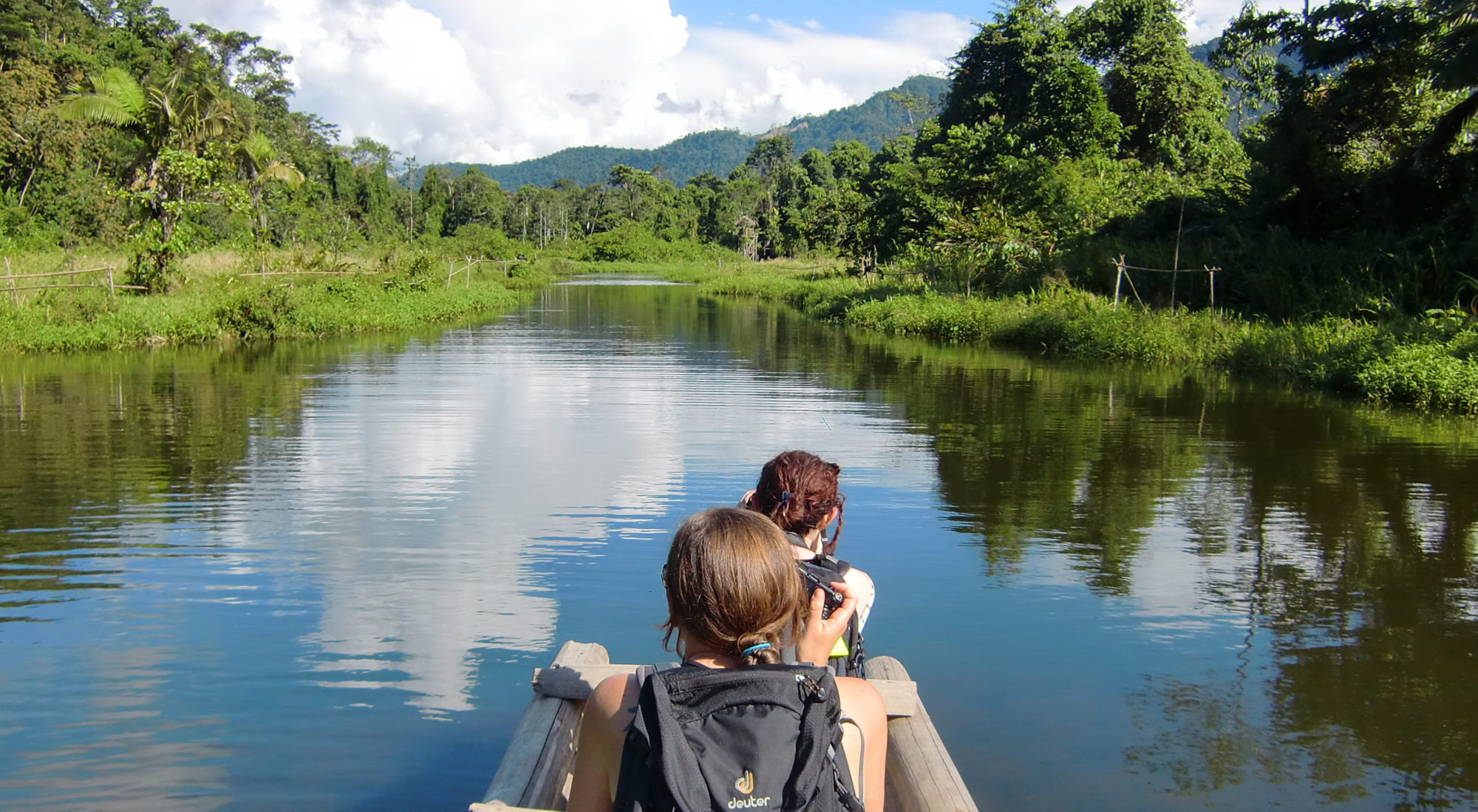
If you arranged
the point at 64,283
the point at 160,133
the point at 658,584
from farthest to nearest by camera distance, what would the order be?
the point at 160,133
the point at 64,283
the point at 658,584

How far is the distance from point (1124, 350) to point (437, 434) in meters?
12.1

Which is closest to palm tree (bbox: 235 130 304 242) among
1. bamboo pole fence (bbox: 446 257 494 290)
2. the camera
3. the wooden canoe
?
bamboo pole fence (bbox: 446 257 494 290)

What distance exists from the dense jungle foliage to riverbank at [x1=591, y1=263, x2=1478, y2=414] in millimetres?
1362

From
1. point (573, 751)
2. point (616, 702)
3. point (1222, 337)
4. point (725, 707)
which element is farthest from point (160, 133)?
point (725, 707)

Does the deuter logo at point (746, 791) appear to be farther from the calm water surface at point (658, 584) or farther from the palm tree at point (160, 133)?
the palm tree at point (160, 133)

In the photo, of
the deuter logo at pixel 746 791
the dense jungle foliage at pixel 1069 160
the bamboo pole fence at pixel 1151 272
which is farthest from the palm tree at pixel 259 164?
the deuter logo at pixel 746 791

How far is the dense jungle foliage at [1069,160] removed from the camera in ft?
65.3

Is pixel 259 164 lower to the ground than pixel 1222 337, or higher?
higher

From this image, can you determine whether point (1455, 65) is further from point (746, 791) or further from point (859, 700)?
point (746, 791)

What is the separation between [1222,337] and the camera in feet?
59.3

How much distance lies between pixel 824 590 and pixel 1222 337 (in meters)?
16.8

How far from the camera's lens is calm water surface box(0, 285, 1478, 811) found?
440cm

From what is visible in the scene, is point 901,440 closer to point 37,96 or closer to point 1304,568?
point 1304,568

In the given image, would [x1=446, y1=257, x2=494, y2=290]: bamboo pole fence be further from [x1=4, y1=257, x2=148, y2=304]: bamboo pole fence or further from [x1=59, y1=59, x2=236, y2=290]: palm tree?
[x1=4, y1=257, x2=148, y2=304]: bamboo pole fence
